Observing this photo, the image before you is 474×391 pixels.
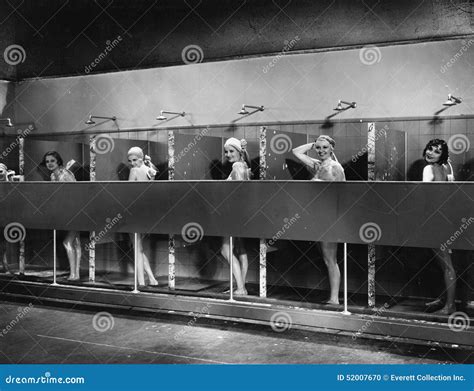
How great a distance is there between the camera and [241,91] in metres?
7.51

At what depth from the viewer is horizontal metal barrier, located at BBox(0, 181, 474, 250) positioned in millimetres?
4930

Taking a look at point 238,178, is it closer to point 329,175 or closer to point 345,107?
point 329,175

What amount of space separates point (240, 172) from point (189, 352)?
2017 mm

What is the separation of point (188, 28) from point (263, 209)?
130 inches

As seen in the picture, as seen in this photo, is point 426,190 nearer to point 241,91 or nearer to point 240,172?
point 240,172

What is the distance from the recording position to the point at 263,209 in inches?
221

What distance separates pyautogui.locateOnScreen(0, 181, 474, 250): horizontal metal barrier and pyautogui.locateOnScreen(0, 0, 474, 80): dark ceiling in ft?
7.44

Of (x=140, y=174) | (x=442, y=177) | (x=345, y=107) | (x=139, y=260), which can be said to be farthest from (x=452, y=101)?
(x=139, y=260)

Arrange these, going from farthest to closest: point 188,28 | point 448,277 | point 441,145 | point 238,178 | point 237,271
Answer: point 188,28 → point 237,271 → point 238,178 → point 441,145 → point 448,277

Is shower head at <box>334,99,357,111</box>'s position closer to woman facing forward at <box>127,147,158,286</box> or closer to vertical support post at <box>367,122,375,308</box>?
vertical support post at <box>367,122,375,308</box>

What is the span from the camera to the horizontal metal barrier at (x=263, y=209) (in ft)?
16.2

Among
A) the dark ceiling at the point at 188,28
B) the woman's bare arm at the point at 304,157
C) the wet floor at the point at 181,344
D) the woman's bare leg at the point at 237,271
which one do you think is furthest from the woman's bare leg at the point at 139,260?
the dark ceiling at the point at 188,28

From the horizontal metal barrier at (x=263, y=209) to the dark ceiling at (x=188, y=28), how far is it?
2.27 meters

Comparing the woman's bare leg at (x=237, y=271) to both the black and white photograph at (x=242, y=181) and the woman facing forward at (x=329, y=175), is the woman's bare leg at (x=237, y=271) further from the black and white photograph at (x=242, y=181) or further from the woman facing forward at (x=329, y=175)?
the woman facing forward at (x=329, y=175)
